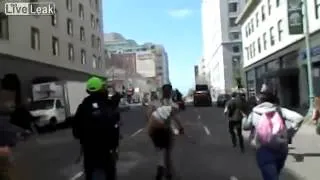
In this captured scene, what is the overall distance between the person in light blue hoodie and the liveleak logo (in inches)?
1390

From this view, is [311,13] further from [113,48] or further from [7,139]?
[113,48]

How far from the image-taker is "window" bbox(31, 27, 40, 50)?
152 ft

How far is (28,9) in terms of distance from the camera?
43.4 metres

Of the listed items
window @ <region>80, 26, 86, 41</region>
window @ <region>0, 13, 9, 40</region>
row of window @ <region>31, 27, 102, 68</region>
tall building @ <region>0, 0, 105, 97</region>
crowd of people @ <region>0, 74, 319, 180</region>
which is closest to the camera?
crowd of people @ <region>0, 74, 319, 180</region>

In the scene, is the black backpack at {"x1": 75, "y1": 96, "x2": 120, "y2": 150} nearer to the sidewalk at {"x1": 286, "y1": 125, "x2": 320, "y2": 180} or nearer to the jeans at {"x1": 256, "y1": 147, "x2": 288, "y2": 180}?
the jeans at {"x1": 256, "y1": 147, "x2": 288, "y2": 180}

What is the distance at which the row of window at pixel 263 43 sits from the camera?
46747 millimetres

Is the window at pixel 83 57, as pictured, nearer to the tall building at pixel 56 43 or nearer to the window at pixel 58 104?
the tall building at pixel 56 43

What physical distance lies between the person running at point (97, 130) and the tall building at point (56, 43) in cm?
3414

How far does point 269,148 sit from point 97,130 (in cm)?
212

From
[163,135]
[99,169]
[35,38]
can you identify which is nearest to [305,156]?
[163,135]

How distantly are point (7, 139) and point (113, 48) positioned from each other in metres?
187

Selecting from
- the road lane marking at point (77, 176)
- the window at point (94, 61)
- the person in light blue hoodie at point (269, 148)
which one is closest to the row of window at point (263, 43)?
the window at point (94, 61)

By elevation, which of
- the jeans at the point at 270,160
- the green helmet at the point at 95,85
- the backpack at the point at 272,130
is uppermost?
the green helmet at the point at 95,85

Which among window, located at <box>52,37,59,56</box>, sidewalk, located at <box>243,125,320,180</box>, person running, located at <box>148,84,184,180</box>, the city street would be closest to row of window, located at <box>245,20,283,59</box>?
window, located at <box>52,37,59,56</box>
